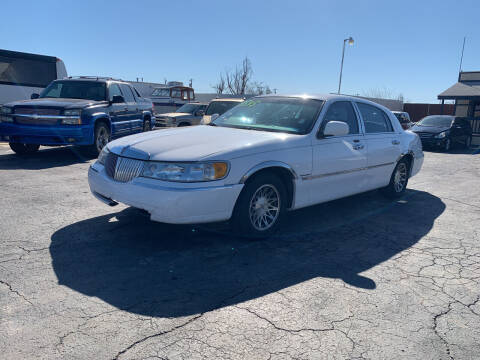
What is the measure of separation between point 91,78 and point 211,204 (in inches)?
314

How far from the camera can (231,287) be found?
336cm

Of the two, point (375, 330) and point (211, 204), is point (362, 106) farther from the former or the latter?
point (375, 330)

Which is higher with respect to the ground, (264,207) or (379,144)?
(379,144)

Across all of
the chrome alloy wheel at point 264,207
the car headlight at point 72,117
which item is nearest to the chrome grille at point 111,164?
the chrome alloy wheel at point 264,207

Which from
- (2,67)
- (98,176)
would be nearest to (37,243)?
(98,176)

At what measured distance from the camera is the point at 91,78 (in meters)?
10.5

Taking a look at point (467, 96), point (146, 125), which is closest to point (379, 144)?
point (146, 125)

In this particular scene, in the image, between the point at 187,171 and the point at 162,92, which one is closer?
the point at 187,171

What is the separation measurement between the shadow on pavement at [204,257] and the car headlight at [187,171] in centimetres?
46

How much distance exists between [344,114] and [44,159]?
6969mm

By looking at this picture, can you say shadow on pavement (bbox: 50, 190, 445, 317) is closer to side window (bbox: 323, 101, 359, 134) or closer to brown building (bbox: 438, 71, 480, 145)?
side window (bbox: 323, 101, 359, 134)

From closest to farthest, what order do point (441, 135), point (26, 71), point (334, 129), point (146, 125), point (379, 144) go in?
point (334, 129) < point (379, 144) < point (146, 125) < point (26, 71) < point (441, 135)

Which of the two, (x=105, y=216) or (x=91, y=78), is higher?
(x=91, y=78)

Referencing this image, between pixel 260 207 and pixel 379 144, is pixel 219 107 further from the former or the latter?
pixel 260 207
